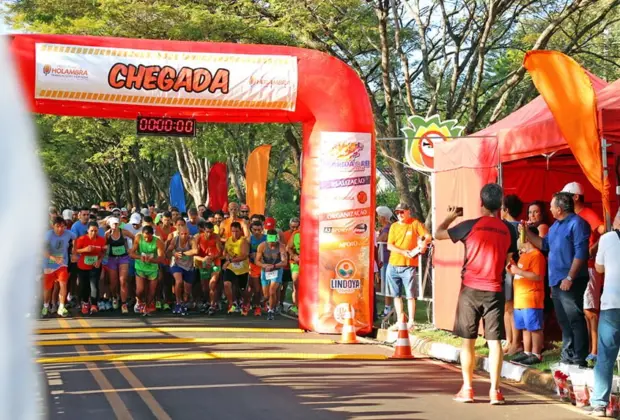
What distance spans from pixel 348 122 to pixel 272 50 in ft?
5.13

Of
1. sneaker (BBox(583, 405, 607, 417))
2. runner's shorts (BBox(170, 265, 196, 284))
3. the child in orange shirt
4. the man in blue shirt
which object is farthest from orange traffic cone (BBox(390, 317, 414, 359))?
runner's shorts (BBox(170, 265, 196, 284))

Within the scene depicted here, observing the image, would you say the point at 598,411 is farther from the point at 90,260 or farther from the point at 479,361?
the point at 90,260

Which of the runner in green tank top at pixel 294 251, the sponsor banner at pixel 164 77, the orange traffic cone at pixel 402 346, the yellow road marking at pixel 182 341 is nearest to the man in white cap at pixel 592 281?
the orange traffic cone at pixel 402 346

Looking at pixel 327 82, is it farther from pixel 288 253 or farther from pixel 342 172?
pixel 288 253

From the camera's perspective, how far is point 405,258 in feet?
46.0

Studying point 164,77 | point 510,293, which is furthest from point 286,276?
point 510,293

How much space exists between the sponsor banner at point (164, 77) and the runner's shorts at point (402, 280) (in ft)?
9.43

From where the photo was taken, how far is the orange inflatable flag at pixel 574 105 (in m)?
9.18

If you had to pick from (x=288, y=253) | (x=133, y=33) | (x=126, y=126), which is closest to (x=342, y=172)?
(x=288, y=253)

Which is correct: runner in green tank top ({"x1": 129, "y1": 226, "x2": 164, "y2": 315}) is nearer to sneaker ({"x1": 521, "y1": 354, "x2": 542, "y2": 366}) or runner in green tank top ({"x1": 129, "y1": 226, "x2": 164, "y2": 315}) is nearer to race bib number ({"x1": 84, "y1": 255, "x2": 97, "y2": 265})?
race bib number ({"x1": 84, "y1": 255, "x2": 97, "y2": 265})

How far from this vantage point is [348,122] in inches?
567

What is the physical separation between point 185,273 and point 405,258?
528cm

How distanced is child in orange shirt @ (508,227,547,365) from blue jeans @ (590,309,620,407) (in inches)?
98.6

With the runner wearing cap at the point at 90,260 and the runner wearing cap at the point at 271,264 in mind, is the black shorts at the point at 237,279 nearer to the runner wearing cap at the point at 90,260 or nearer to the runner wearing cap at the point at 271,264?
the runner wearing cap at the point at 271,264
